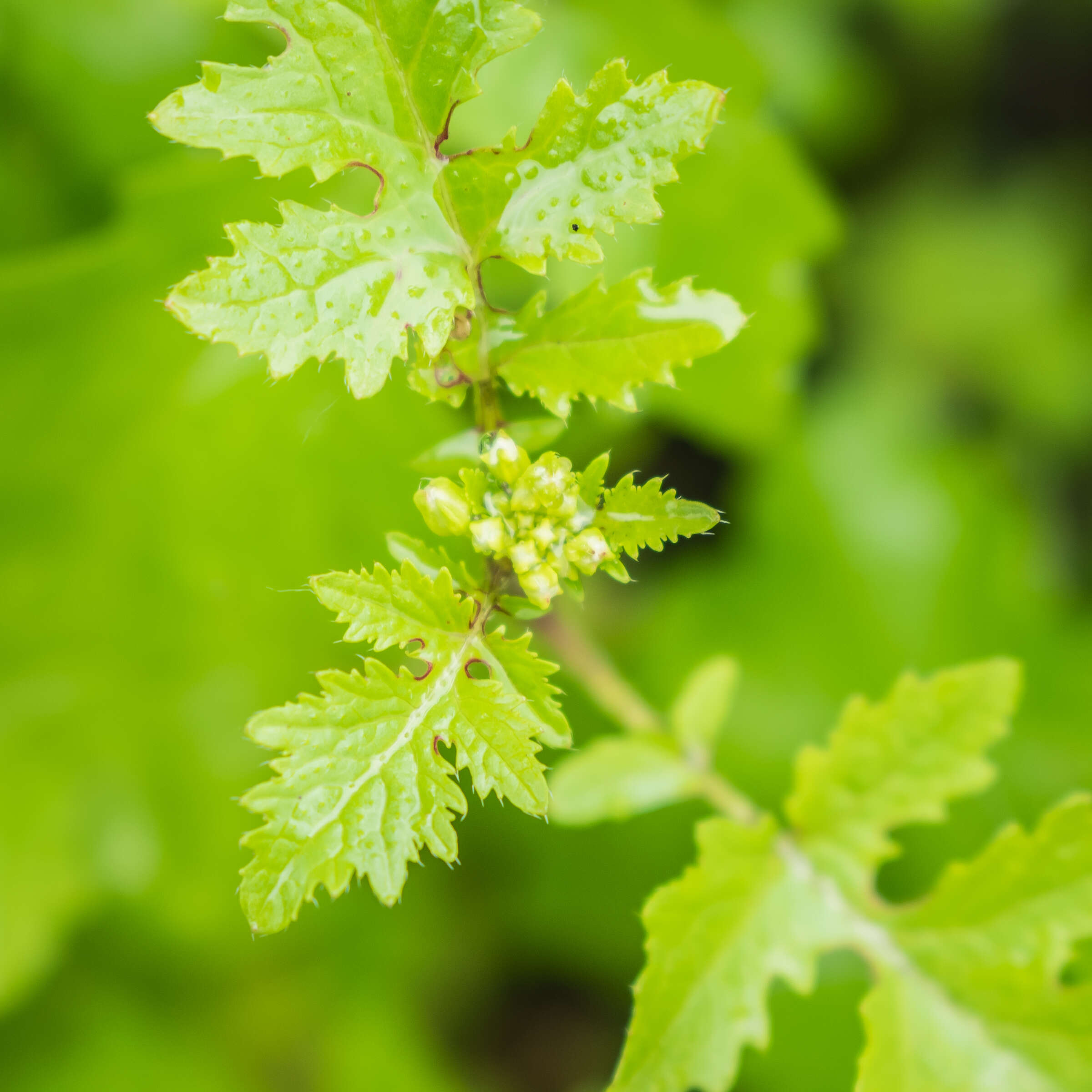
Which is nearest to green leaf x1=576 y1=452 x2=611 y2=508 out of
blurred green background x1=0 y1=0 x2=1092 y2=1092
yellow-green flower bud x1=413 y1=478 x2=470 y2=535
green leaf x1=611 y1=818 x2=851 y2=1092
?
yellow-green flower bud x1=413 y1=478 x2=470 y2=535

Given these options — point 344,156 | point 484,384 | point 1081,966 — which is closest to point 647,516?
point 484,384

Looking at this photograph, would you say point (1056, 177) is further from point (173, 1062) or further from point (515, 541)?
point (173, 1062)

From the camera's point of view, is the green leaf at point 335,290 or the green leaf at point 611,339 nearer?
the green leaf at point 335,290

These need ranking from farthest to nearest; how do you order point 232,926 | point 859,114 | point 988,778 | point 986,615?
1. point 859,114
2. point 986,615
3. point 232,926
4. point 988,778

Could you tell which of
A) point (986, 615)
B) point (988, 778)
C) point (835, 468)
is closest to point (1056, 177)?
point (835, 468)

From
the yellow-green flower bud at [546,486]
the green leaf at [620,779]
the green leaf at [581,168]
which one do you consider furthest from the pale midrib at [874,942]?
the green leaf at [581,168]

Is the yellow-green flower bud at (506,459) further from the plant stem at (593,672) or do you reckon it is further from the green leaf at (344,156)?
the plant stem at (593,672)

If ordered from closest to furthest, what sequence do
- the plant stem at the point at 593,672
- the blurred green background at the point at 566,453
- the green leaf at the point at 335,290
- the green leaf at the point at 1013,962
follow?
the green leaf at the point at 335,290 → the green leaf at the point at 1013,962 → the plant stem at the point at 593,672 → the blurred green background at the point at 566,453

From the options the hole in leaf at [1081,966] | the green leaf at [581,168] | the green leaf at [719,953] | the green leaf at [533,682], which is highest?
the green leaf at [581,168]
